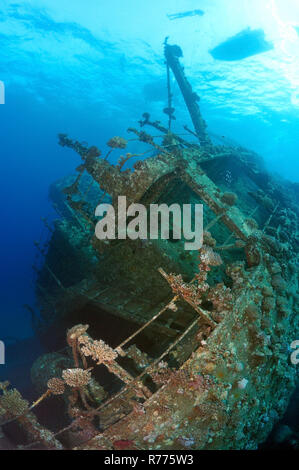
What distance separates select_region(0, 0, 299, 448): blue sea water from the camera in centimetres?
2447

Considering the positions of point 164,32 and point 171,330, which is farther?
point 164,32

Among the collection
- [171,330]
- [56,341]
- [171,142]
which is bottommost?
[56,341]

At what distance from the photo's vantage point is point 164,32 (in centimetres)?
2902

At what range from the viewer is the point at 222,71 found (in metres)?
30.3

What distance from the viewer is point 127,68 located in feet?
114

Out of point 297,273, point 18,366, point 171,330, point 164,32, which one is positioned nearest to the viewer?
point 171,330

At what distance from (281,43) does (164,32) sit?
43.7 feet

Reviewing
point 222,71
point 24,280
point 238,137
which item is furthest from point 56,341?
point 238,137

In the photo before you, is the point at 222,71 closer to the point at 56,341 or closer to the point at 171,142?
the point at 171,142

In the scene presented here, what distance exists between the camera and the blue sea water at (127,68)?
2447 cm
